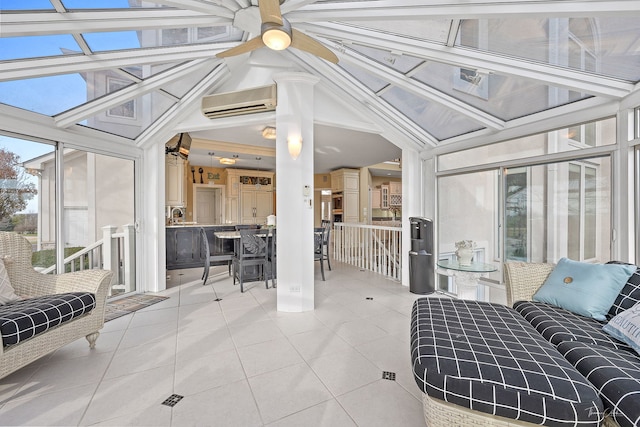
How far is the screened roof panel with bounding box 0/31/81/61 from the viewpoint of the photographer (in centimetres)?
219

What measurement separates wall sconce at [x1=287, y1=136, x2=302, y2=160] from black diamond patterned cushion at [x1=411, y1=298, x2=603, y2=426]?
2464 millimetres

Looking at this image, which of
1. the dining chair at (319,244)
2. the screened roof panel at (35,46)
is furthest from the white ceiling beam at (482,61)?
the dining chair at (319,244)

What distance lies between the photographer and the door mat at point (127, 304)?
3.47m

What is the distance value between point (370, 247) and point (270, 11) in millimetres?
5042

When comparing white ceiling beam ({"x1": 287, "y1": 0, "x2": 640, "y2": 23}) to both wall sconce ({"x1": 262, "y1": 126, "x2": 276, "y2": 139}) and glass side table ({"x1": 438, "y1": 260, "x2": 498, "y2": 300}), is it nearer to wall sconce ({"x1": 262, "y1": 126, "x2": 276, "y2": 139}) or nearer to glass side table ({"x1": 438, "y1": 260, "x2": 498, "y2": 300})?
glass side table ({"x1": 438, "y1": 260, "x2": 498, "y2": 300})

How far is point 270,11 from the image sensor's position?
1721mm

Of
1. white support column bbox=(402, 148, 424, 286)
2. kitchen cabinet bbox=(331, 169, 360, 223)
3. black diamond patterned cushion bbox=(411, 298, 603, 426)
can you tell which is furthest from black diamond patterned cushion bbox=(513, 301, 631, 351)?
kitchen cabinet bbox=(331, 169, 360, 223)

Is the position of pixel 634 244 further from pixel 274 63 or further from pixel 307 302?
pixel 274 63

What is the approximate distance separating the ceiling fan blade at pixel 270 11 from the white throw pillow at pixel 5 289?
294cm

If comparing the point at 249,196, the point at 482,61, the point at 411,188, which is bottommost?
the point at 411,188

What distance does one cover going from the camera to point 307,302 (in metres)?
3.64

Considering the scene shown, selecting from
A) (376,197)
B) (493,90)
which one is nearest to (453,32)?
(493,90)

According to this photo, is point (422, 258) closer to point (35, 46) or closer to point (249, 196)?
point (35, 46)

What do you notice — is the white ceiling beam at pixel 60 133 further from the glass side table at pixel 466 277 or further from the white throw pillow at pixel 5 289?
the glass side table at pixel 466 277
